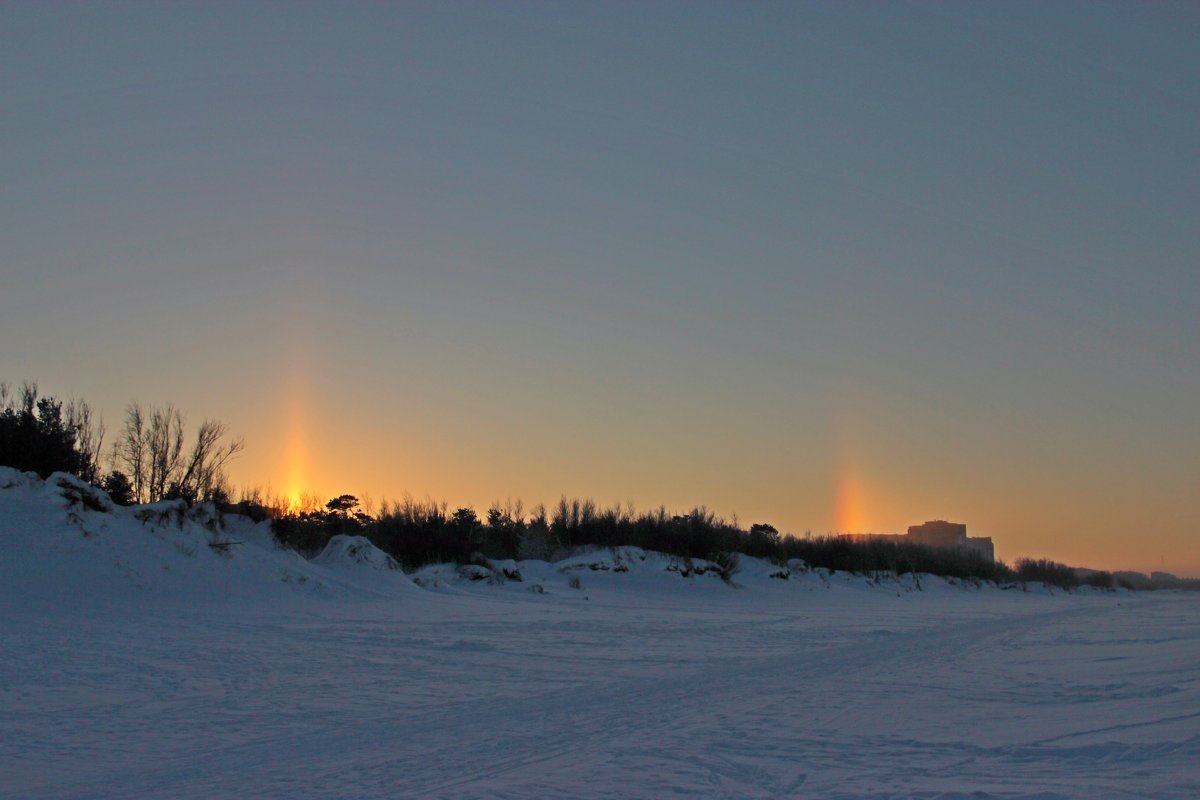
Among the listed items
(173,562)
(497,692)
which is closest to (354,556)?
(173,562)

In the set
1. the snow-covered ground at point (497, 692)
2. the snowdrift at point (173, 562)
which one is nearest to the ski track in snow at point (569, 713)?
the snow-covered ground at point (497, 692)

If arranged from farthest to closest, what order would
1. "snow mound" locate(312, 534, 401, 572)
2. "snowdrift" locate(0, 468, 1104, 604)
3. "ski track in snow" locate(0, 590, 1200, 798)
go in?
"snow mound" locate(312, 534, 401, 572) < "snowdrift" locate(0, 468, 1104, 604) < "ski track in snow" locate(0, 590, 1200, 798)

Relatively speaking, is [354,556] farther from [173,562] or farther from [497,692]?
[497,692]

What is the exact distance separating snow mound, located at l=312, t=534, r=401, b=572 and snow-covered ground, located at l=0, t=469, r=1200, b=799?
1.90 metres

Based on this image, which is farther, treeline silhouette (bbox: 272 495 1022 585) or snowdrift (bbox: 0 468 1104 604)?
treeline silhouette (bbox: 272 495 1022 585)

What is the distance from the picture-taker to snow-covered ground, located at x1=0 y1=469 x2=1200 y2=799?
19.2ft

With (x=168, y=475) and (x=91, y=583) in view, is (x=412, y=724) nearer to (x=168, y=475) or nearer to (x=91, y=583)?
(x=91, y=583)

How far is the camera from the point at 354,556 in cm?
2253

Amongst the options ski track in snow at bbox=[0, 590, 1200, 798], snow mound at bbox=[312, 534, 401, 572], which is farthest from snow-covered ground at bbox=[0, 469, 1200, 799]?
snow mound at bbox=[312, 534, 401, 572]

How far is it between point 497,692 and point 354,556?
1411 cm

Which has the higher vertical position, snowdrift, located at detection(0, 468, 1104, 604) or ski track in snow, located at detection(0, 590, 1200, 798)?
snowdrift, located at detection(0, 468, 1104, 604)

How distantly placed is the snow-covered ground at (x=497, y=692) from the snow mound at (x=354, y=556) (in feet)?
6.25

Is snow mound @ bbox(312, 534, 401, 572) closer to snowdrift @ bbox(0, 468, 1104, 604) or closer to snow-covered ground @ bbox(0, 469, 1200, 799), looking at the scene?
snowdrift @ bbox(0, 468, 1104, 604)

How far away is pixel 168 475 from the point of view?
2923 cm
